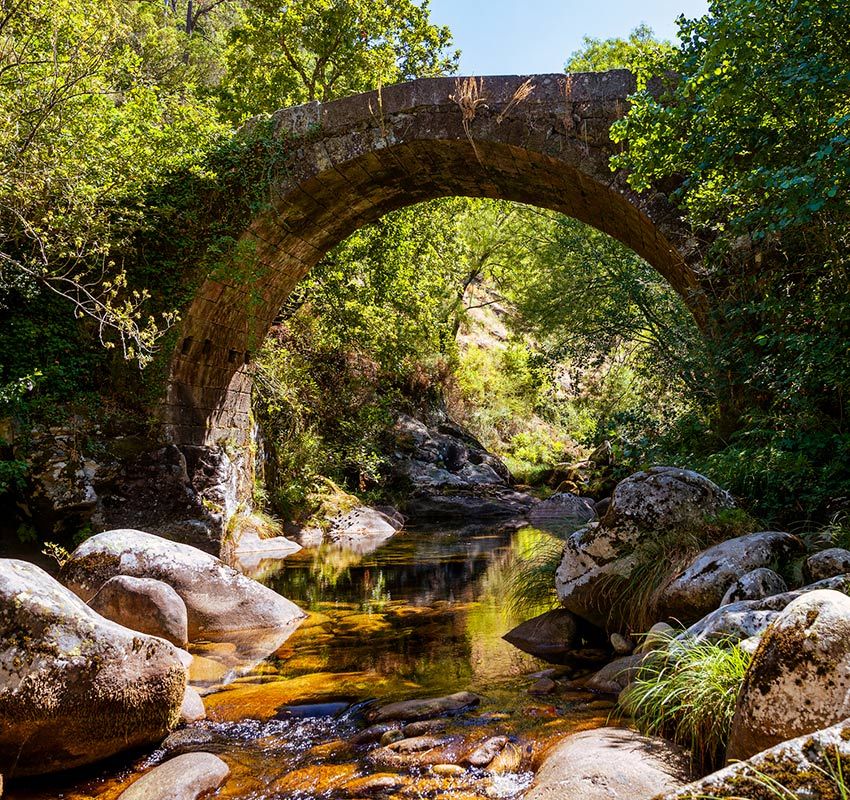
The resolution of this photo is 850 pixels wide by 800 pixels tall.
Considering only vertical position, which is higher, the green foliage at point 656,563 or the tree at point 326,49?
the tree at point 326,49

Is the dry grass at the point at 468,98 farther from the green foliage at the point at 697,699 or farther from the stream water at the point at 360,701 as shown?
the green foliage at the point at 697,699

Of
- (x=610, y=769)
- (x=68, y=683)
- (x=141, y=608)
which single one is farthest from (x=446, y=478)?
(x=610, y=769)

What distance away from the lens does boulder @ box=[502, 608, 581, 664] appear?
5.03 m

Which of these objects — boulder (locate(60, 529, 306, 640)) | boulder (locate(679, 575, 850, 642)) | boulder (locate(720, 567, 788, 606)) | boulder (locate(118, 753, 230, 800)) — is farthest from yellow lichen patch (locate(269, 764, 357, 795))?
boulder (locate(60, 529, 306, 640))

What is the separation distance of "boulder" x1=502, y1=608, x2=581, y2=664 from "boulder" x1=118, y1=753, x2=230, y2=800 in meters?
2.49

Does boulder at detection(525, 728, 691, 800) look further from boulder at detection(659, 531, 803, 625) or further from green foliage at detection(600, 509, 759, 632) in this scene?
green foliage at detection(600, 509, 759, 632)

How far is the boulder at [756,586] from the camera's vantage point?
369 centimetres

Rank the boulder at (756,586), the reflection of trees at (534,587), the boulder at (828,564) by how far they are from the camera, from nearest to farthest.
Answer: the boulder at (828,564) < the boulder at (756,586) < the reflection of trees at (534,587)

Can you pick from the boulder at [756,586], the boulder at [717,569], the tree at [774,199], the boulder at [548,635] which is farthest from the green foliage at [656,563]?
the boulder at [756,586]

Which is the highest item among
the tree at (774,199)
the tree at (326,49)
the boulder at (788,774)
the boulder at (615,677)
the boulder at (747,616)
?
the tree at (326,49)

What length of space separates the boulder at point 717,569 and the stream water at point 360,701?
0.76m

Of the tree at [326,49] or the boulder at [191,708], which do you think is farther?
the tree at [326,49]

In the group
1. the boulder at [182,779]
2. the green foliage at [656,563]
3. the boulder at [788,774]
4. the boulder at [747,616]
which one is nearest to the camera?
the boulder at [788,774]

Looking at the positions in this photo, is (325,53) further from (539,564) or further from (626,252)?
(539,564)
